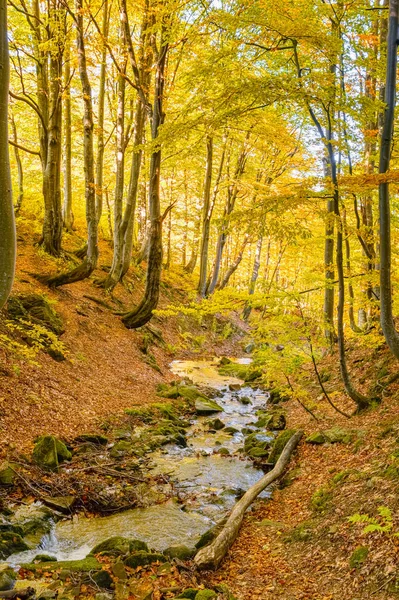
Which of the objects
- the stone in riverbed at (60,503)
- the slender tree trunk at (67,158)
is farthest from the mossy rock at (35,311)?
the slender tree trunk at (67,158)

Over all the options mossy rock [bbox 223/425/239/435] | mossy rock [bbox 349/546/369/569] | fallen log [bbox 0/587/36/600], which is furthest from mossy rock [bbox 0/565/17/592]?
mossy rock [bbox 223/425/239/435]

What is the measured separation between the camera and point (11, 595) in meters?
3.66

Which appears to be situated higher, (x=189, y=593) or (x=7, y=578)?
(x=7, y=578)

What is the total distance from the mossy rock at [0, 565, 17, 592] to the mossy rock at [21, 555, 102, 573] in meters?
0.21

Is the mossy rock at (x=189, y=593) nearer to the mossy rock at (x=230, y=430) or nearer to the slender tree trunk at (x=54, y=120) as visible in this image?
the mossy rock at (x=230, y=430)

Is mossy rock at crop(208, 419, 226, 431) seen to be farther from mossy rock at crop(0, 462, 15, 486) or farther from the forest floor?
mossy rock at crop(0, 462, 15, 486)

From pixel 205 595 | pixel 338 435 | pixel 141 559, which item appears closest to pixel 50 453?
pixel 141 559

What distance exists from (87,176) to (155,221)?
2.45 metres

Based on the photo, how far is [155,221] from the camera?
12.1 m

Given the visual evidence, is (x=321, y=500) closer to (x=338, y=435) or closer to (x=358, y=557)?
(x=358, y=557)

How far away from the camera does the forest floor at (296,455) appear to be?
4188mm

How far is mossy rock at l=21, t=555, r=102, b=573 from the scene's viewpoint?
4.29 m

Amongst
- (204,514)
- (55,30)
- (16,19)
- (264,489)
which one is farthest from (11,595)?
(16,19)

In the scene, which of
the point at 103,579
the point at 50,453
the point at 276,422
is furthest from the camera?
the point at 276,422
